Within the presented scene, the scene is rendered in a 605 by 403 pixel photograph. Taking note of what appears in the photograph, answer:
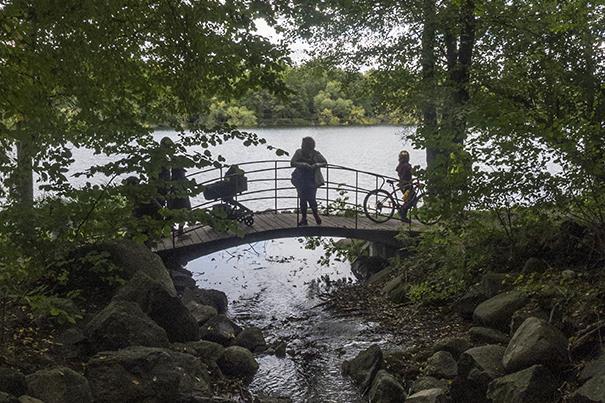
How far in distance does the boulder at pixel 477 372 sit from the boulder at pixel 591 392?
37.9 inches

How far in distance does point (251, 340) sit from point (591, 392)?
454cm

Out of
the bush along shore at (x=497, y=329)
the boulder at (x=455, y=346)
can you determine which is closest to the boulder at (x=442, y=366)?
the bush along shore at (x=497, y=329)

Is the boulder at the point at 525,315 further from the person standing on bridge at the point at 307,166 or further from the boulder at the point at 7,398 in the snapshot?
the person standing on bridge at the point at 307,166

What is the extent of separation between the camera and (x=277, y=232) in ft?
35.3

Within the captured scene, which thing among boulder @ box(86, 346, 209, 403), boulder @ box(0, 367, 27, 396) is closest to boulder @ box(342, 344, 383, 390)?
boulder @ box(86, 346, 209, 403)

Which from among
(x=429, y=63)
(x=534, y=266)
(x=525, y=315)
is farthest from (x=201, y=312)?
(x=429, y=63)

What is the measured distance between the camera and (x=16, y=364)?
14.8 ft

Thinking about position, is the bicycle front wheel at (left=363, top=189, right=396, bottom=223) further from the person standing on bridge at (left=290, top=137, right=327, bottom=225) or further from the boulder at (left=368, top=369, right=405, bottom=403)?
the boulder at (left=368, top=369, right=405, bottom=403)

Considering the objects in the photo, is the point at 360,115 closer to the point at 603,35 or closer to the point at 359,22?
the point at 359,22

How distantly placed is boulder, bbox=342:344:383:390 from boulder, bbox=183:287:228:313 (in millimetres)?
3300

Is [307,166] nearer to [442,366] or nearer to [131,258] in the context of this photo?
[131,258]

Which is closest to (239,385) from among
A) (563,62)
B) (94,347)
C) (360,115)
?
(94,347)

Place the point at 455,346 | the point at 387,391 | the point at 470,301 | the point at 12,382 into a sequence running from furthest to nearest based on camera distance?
1. the point at 470,301
2. the point at 455,346
3. the point at 387,391
4. the point at 12,382

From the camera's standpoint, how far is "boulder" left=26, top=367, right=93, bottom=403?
407cm
